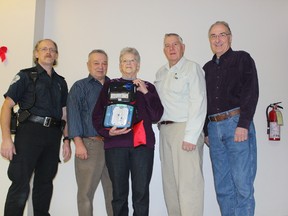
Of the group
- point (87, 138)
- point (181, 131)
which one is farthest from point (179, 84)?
point (87, 138)

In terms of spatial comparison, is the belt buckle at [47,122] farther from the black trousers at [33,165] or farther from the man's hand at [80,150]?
the man's hand at [80,150]

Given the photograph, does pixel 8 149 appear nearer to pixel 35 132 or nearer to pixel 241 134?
pixel 35 132

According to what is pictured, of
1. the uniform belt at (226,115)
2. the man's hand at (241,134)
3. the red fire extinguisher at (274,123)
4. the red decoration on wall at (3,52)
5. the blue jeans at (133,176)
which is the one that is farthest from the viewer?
the red fire extinguisher at (274,123)

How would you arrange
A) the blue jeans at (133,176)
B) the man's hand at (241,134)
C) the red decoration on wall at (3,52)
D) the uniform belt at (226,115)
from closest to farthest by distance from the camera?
the blue jeans at (133,176) < the man's hand at (241,134) < the uniform belt at (226,115) < the red decoration on wall at (3,52)

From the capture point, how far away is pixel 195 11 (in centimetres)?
334

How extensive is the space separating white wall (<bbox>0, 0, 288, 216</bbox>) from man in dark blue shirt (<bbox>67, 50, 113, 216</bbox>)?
0.77m

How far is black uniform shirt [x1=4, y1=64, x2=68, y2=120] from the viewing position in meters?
2.24

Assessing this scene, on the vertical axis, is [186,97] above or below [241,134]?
above

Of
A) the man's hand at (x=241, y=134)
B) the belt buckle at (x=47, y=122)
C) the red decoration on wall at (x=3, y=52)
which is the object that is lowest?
the man's hand at (x=241, y=134)

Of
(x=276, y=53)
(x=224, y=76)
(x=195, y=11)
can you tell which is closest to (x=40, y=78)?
(x=224, y=76)

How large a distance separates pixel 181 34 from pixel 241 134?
5.41ft

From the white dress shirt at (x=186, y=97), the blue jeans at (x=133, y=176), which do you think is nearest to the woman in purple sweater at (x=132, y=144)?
the blue jeans at (x=133, y=176)

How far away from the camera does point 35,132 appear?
7.30ft

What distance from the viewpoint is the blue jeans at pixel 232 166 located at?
6.95 feet
